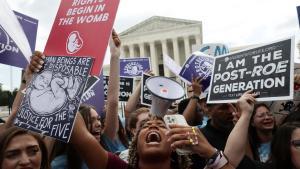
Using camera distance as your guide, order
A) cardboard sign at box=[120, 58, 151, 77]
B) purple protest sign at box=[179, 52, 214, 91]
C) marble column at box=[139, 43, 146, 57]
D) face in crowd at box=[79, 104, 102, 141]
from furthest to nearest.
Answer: marble column at box=[139, 43, 146, 57]
cardboard sign at box=[120, 58, 151, 77]
purple protest sign at box=[179, 52, 214, 91]
face in crowd at box=[79, 104, 102, 141]

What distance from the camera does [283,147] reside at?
8.63ft

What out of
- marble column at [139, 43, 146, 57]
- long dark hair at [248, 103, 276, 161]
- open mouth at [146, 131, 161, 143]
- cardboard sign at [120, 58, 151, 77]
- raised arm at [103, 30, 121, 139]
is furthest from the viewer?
marble column at [139, 43, 146, 57]

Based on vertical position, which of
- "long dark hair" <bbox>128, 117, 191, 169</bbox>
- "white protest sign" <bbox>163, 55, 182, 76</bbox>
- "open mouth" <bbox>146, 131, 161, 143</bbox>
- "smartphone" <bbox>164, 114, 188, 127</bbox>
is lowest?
"long dark hair" <bbox>128, 117, 191, 169</bbox>

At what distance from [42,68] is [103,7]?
71 centimetres

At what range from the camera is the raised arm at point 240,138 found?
2611 millimetres

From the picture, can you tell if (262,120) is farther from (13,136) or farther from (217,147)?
(13,136)

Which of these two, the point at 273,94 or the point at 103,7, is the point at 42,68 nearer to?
the point at 103,7

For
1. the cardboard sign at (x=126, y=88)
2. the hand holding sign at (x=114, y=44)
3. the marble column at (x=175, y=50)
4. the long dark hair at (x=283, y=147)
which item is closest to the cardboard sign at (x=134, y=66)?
the cardboard sign at (x=126, y=88)

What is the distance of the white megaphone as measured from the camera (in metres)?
2.70

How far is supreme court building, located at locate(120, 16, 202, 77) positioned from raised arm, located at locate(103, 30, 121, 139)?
48.3m

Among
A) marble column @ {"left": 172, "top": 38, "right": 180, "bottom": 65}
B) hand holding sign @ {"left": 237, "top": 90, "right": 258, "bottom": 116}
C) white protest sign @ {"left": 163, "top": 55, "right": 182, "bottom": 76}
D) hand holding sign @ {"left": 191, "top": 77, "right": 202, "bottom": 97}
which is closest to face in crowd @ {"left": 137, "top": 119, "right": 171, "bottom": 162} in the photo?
hand holding sign @ {"left": 237, "top": 90, "right": 258, "bottom": 116}

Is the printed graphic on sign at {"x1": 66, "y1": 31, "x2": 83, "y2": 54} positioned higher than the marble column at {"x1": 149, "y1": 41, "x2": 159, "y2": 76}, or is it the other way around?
the marble column at {"x1": 149, "y1": 41, "x2": 159, "y2": 76}

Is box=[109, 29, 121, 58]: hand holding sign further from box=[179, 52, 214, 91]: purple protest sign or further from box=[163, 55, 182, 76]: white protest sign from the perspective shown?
box=[163, 55, 182, 76]: white protest sign

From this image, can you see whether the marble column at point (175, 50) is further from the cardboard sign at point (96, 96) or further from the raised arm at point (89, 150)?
the raised arm at point (89, 150)
